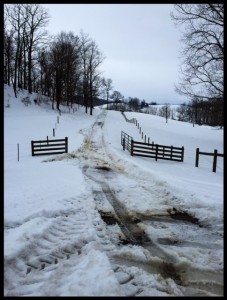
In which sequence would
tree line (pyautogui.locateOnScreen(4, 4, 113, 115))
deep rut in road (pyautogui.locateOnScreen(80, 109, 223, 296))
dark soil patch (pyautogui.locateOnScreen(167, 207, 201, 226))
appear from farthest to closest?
1. tree line (pyautogui.locateOnScreen(4, 4, 113, 115))
2. dark soil patch (pyautogui.locateOnScreen(167, 207, 201, 226))
3. deep rut in road (pyautogui.locateOnScreen(80, 109, 223, 296))

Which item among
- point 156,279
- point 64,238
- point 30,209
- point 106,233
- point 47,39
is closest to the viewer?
point 156,279

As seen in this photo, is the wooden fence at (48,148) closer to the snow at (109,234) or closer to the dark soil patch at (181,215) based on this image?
the snow at (109,234)

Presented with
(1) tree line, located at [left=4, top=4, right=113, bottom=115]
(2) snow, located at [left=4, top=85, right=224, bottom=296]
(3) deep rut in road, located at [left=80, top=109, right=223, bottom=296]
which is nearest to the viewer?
(2) snow, located at [left=4, top=85, right=224, bottom=296]

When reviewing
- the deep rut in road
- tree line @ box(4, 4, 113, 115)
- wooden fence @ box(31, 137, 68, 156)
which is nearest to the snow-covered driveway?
the deep rut in road

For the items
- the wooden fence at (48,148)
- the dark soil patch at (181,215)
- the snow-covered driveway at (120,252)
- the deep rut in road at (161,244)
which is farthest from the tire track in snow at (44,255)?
the wooden fence at (48,148)

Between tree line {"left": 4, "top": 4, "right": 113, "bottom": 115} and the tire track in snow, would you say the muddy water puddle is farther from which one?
tree line {"left": 4, "top": 4, "right": 113, "bottom": 115}

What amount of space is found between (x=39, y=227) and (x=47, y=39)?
49052mm

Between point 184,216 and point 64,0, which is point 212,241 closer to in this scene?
point 184,216

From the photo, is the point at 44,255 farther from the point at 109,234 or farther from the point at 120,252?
the point at 109,234

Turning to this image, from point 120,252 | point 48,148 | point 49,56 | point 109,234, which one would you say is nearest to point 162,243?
point 120,252

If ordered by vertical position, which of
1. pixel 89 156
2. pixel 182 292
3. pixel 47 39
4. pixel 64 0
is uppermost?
pixel 47 39

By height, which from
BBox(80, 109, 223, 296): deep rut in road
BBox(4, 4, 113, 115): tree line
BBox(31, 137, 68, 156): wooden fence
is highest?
BBox(4, 4, 113, 115): tree line

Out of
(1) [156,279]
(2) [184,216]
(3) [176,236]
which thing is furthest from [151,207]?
(1) [156,279]

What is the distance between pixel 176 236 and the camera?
284 inches
